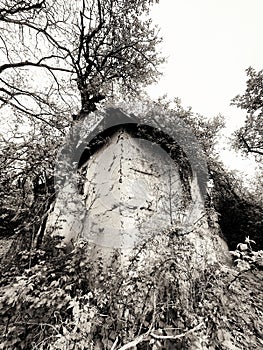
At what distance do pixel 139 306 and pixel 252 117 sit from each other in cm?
732

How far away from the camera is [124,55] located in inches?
262

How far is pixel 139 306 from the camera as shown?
2.58m

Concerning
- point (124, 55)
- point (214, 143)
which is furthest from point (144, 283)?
point (124, 55)

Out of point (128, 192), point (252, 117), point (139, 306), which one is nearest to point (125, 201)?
point (128, 192)

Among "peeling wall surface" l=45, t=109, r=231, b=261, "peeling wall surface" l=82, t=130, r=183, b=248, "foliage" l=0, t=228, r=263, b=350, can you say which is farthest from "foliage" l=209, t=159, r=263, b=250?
"foliage" l=0, t=228, r=263, b=350

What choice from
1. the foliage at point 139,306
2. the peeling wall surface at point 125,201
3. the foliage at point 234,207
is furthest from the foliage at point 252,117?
Result: the foliage at point 139,306

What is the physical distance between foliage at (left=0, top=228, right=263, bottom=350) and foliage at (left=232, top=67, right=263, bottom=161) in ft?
20.2

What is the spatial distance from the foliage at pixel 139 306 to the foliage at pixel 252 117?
20.2 feet

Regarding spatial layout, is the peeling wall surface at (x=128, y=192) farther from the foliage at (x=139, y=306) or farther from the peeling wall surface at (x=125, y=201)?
the foliage at (x=139, y=306)

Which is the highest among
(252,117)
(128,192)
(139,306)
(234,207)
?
(252,117)

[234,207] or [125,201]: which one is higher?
[234,207]

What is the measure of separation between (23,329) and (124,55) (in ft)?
22.2

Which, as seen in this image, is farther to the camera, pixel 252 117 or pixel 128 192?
pixel 252 117

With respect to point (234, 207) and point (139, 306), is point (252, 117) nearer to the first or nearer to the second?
point (234, 207)
